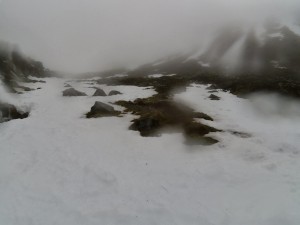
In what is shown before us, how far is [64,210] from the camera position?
1838cm

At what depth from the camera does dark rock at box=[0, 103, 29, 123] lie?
3694cm

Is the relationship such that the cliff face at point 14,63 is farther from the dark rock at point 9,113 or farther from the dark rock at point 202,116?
the dark rock at point 202,116

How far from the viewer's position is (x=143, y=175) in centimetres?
2239

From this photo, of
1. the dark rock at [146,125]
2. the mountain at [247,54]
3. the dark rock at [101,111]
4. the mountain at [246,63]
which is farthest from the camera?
the mountain at [247,54]

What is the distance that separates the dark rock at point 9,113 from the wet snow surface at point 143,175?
3.07 metres

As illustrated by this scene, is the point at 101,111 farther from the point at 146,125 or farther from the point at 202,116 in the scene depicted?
the point at 202,116

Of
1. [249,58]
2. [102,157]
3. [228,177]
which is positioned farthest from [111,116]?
[249,58]

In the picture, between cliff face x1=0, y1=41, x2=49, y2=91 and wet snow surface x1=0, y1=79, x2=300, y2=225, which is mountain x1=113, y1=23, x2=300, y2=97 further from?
wet snow surface x1=0, y1=79, x2=300, y2=225

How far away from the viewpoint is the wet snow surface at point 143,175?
704 inches

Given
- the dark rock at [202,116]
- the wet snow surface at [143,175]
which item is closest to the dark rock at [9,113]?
the wet snow surface at [143,175]

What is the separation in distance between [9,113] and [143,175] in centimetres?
2239

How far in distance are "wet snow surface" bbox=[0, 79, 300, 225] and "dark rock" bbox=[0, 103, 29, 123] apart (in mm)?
3066

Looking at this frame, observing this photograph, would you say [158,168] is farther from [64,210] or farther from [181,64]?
[181,64]

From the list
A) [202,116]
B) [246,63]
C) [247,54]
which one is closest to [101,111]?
[202,116]
